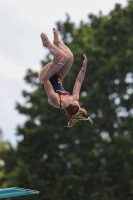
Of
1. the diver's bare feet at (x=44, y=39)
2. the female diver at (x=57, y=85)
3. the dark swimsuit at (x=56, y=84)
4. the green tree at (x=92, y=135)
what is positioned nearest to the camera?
the female diver at (x=57, y=85)

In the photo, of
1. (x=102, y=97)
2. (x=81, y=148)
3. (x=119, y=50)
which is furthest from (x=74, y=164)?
(x=119, y=50)

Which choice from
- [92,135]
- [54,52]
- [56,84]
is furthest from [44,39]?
[92,135]

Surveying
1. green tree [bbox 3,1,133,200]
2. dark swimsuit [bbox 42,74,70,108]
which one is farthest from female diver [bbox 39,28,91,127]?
green tree [bbox 3,1,133,200]

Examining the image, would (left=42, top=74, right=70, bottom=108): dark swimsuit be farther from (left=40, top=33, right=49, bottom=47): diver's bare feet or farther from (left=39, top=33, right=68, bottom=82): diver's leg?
(left=40, top=33, right=49, bottom=47): diver's bare feet

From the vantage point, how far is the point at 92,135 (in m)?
21.2

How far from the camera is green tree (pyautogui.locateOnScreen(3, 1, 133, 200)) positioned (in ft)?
67.0

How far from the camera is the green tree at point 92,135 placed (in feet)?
67.0

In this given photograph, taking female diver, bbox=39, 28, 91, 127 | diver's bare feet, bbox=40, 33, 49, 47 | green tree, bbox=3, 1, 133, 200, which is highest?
green tree, bbox=3, 1, 133, 200

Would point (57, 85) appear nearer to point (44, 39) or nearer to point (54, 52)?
point (54, 52)

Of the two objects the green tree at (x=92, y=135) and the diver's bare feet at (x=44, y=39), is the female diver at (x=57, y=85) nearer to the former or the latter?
the diver's bare feet at (x=44, y=39)

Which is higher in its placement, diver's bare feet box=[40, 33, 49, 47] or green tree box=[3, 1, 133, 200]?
green tree box=[3, 1, 133, 200]

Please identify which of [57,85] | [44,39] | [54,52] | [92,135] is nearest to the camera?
[54,52]

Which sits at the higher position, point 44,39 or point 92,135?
point 92,135

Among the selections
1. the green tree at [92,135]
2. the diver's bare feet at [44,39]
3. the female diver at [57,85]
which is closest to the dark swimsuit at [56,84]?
the female diver at [57,85]
